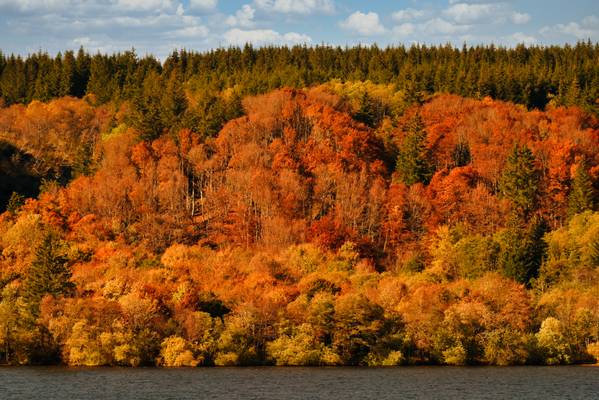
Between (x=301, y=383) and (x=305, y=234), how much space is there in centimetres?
7056

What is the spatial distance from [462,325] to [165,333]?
34.1m

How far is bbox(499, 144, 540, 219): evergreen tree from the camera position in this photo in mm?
155875

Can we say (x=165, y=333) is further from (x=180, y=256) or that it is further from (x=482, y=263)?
(x=482, y=263)

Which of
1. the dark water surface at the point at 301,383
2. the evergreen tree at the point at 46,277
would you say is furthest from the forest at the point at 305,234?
the dark water surface at the point at 301,383

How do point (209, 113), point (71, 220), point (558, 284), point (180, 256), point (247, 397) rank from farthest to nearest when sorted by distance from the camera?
1. point (209, 113)
2. point (71, 220)
3. point (180, 256)
4. point (558, 284)
5. point (247, 397)

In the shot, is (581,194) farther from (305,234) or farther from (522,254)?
(305,234)

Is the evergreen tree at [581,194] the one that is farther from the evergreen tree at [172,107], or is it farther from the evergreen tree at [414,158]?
the evergreen tree at [172,107]

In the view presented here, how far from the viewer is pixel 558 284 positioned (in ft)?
406

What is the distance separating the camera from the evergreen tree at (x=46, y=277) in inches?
4294

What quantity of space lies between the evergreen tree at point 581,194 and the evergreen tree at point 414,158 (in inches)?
1116

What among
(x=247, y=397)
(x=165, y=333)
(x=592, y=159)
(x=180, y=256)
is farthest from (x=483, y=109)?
(x=247, y=397)

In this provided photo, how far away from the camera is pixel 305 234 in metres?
153

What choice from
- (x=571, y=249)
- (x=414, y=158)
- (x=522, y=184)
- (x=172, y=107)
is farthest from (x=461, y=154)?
(x=172, y=107)

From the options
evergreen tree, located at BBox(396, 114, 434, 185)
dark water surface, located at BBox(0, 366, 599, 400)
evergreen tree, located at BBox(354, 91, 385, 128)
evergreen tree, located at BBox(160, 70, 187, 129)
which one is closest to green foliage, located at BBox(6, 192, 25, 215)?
evergreen tree, located at BBox(160, 70, 187, 129)
